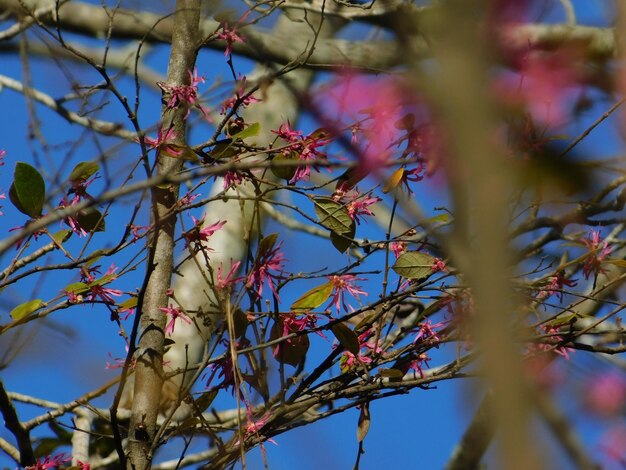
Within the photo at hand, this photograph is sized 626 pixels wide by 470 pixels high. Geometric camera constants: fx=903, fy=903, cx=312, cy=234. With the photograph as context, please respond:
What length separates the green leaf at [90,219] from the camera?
1.67m

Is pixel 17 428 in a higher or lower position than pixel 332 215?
lower

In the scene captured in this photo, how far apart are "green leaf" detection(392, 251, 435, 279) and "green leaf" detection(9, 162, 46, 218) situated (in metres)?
0.65

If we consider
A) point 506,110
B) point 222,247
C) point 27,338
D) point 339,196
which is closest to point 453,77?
point 506,110

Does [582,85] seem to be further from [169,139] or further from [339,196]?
[169,139]

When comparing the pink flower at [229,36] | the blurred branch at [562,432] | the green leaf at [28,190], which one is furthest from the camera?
the pink flower at [229,36]

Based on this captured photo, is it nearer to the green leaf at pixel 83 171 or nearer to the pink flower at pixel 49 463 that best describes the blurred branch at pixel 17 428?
the pink flower at pixel 49 463

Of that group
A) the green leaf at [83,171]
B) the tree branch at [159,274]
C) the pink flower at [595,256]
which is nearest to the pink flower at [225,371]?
the tree branch at [159,274]

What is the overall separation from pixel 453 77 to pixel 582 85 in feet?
3.36

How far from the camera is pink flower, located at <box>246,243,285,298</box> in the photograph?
1.61m

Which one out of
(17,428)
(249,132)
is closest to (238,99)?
(249,132)

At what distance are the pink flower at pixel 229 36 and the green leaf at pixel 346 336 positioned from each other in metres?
0.57

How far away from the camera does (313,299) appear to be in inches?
63.9

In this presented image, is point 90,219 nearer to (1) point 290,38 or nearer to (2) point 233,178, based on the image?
(2) point 233,178

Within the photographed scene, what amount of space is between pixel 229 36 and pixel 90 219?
433mm
